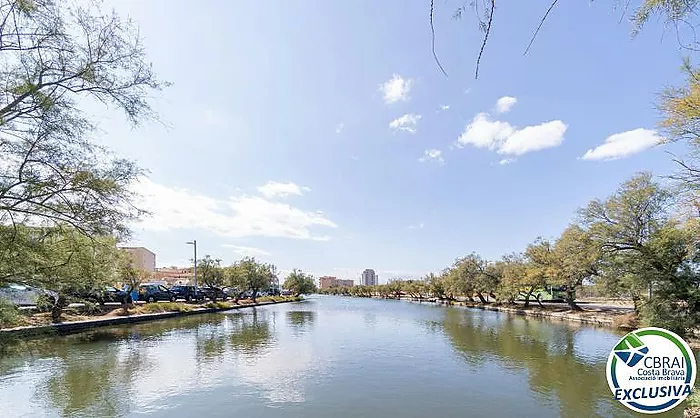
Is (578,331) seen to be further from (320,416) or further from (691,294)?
(320,416)

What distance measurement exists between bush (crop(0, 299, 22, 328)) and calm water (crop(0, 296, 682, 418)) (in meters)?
0.35

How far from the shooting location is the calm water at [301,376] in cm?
762

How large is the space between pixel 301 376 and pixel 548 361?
787cm

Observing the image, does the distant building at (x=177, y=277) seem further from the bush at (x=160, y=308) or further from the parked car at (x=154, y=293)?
the bush at (x=160, y=308)

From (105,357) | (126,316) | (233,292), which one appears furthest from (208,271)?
(105,357)

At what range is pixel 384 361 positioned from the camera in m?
12.3

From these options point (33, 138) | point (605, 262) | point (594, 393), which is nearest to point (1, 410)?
point (33, 138)

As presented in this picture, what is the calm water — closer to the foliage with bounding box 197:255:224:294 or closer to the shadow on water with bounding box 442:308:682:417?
the shadow on water with bounding box 442:308:682:417

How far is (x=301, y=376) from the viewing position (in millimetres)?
10117

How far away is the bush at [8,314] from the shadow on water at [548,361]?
9.14 meters

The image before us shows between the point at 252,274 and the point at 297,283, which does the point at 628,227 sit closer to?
the point at 252,274

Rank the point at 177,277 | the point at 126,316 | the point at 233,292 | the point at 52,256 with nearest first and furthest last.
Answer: the point at 52,256 < the point at 126,316 < the point at 233,292 < the point at 177,277

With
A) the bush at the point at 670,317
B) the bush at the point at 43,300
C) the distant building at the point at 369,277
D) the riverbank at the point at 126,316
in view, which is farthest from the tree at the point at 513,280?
the distant building at the point at 369,277

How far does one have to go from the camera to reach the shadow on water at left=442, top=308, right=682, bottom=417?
809cm
